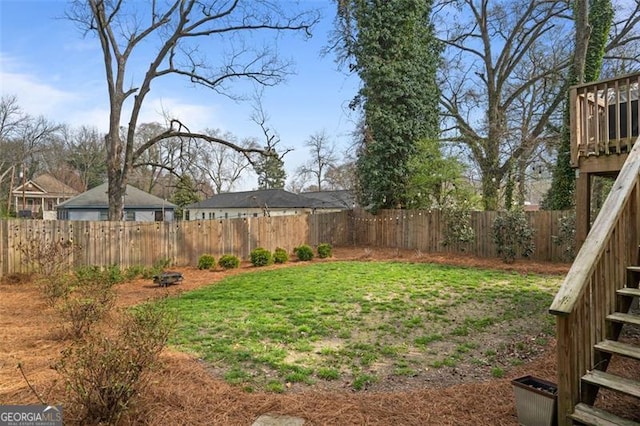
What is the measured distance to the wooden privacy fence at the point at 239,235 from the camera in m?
8.52

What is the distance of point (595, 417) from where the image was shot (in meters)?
2.24

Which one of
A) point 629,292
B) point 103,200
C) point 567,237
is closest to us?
point 629,292

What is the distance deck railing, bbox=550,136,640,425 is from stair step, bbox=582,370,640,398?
0.05 metres

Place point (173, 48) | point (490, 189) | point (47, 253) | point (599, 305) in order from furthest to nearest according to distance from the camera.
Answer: point (490, 189), point (173, 48), point (47, 253), point (599, 305)

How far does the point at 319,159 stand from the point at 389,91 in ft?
70.3

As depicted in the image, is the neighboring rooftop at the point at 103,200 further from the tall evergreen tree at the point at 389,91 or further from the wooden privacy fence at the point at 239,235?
the tall evergreen tree at the point at 389,91

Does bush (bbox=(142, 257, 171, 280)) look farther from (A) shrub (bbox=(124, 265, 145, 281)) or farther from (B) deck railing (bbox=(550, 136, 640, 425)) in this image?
(B) deck railing (bbox=(550, 136, 640, 425))

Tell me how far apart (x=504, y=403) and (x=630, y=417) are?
78 centimetres

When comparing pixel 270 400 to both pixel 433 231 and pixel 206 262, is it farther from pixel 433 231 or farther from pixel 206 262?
pixel 433 231

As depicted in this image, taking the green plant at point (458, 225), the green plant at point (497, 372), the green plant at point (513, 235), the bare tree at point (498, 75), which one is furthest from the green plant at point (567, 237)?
the green plant at point (497, 372)

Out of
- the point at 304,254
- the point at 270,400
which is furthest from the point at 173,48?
the point at 270,400

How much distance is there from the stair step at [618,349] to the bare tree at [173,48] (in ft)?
37.4

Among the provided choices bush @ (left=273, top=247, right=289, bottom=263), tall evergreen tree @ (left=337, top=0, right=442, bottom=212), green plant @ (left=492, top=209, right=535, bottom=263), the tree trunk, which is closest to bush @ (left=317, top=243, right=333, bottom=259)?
bush @ (left=273, top=247, right=289, bottom=263)

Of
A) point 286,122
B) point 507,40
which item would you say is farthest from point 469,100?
point 286,122
